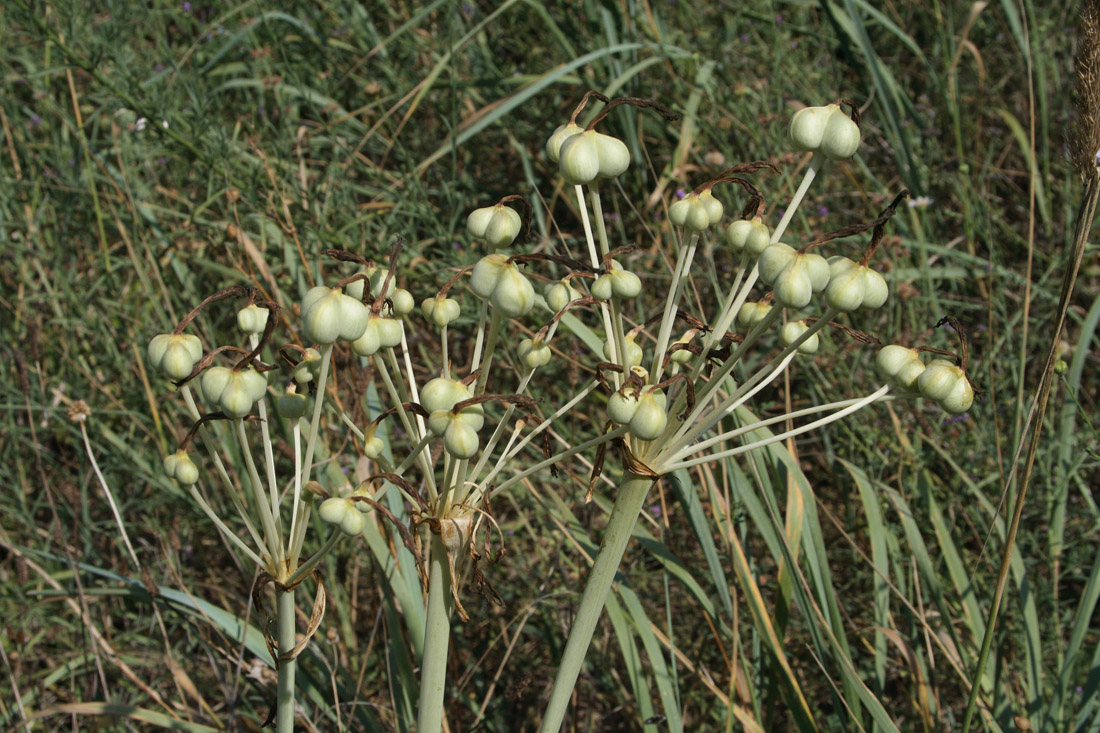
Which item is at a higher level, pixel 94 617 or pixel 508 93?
pixel 508 93

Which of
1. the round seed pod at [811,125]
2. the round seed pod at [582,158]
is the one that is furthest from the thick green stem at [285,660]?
the round seed pod at [811,125]

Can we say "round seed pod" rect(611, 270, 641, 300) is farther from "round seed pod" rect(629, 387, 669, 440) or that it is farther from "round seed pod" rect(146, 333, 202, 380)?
"round seed pod" rect(146, 333, 202, 380)

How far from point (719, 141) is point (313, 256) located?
5.13 ft

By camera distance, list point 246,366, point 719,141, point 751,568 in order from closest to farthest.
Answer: point 246,366 < point 751,568 < point 719,141

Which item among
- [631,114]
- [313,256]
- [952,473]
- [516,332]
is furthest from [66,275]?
[952,473]

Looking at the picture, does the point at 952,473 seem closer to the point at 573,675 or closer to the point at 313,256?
the point at 573,675

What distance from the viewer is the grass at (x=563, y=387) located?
209 cm

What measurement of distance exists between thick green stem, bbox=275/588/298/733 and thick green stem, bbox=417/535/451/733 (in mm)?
200

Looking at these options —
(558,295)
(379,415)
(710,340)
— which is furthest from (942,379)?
(379,415)

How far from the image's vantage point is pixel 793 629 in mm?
2566

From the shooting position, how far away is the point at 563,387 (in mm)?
2934

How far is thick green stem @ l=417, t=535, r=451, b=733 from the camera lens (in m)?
1.24

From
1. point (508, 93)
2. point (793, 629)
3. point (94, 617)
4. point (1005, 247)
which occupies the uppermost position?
point (508, 93)

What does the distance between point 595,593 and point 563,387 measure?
1710 millimetres
